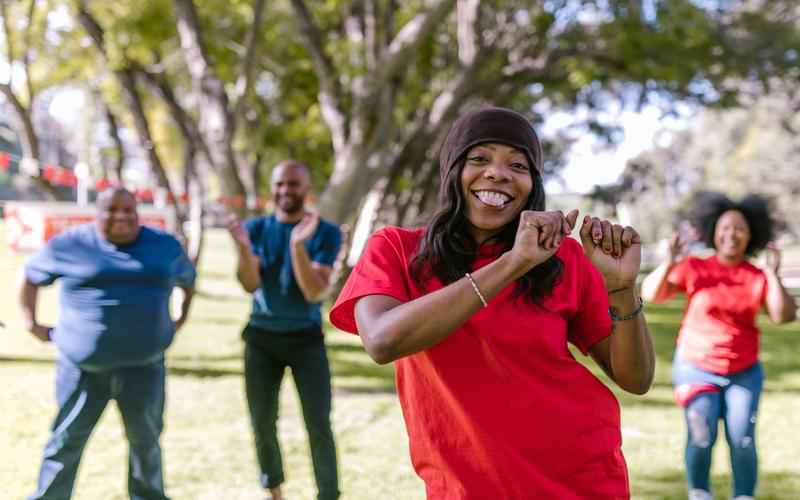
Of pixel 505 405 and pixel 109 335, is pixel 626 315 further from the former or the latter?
pixel 109 335

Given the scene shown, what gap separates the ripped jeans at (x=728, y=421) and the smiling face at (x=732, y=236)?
62 cm

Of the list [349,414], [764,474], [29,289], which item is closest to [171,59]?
[349,414]

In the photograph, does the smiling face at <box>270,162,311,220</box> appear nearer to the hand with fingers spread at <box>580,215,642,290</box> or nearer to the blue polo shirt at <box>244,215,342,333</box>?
the blue polo shirt at <box>244,215,342,333</box>

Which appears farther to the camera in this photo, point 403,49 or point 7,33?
point 7,33

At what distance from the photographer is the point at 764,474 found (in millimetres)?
5914

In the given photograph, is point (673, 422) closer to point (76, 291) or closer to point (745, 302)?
point (745, 302)

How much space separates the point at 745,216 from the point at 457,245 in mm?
3452

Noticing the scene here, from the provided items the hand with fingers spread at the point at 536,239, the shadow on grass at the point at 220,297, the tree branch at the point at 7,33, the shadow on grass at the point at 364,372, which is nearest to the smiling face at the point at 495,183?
the hand with fingers spread at the point at 536,239

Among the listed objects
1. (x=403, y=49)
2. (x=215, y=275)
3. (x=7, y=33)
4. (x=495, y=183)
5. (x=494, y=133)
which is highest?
(x=7, y=33)

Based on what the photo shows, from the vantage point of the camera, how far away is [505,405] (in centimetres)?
185

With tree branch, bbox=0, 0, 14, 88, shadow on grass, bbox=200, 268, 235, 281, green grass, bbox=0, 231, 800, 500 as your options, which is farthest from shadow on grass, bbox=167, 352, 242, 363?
shadow on grass, bbox=200, 268, 235, 281

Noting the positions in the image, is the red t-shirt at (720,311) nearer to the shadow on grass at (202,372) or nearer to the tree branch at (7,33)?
the shadow on grass at (202,372)

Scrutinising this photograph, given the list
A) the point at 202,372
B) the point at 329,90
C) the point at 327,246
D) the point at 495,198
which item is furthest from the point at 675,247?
the point at 329,90

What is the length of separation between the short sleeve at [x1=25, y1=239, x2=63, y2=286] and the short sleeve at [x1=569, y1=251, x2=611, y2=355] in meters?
2.99
